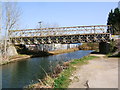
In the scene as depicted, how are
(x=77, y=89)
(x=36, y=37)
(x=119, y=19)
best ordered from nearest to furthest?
(x=77, y=89) < (x=36, y=37) < (x=119, y=19)

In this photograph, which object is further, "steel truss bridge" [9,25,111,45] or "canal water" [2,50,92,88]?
"steel truss bridge" [9,25,111,45]

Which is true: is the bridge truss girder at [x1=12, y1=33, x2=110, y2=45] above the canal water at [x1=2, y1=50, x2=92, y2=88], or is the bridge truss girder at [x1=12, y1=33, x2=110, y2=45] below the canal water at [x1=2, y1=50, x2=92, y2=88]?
above

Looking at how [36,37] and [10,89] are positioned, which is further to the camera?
[36,37]

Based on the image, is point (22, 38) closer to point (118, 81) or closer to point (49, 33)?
point (49, 33)

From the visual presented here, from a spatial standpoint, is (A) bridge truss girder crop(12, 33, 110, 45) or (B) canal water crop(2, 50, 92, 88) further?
(A) bridge truss girder crop(12, 33, 110, 45)

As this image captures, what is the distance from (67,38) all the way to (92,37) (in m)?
5.92

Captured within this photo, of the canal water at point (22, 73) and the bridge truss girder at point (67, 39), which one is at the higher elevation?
the bridge truss girder at point (67, 39)

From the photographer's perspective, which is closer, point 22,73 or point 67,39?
point 22,73

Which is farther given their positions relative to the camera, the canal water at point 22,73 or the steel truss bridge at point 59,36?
the steel truss bridge at point 59,36

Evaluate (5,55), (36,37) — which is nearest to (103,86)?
(5,55)

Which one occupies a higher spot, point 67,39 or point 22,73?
point 67,39

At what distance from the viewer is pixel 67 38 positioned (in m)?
41.0

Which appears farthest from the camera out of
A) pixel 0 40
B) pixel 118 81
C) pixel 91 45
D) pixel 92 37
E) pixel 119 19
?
pixel 91 45

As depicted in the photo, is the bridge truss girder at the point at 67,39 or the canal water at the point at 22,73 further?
the bridge truss girder at the point at 67,39
